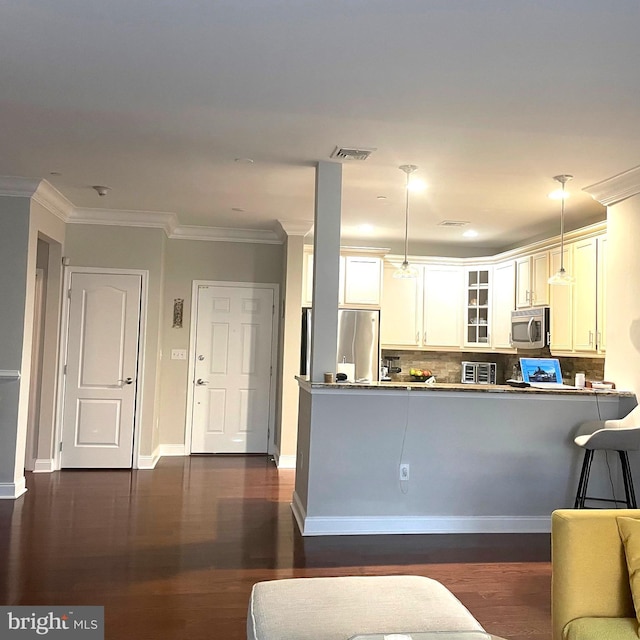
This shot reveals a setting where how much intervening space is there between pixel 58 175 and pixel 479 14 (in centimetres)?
359

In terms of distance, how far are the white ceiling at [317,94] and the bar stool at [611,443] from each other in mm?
1765

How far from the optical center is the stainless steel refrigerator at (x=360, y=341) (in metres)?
6.39

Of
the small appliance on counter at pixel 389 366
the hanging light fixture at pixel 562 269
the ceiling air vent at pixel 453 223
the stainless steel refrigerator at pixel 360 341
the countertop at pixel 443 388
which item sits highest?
the ceiling air vent at pixel 453 223

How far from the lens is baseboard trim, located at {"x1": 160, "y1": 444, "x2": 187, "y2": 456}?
21.6 feet

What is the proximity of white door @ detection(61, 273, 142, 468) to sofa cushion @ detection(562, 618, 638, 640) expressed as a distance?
4.87 meters

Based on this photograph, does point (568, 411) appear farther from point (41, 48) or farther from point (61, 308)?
point (61, 308)

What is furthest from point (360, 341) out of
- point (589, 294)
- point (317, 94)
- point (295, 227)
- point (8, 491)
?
point (317, 94)

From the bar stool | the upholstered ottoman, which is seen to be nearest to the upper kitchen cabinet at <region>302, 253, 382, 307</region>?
the bar stool

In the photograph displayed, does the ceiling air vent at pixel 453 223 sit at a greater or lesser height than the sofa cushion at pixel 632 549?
greater

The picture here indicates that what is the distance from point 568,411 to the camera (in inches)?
170

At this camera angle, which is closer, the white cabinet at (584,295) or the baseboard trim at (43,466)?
the white cabinet at (584,295)

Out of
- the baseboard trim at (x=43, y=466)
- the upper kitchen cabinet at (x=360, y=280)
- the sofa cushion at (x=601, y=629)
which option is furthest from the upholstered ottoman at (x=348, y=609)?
the upper kitchen cabinet at (x=360, y=280)

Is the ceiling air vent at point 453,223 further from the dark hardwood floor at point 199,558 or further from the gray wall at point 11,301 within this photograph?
the gray wall at point 11,301

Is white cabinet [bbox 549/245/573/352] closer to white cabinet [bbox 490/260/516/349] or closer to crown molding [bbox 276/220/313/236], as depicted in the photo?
white cabinet [bbox 490/260/516/349]
